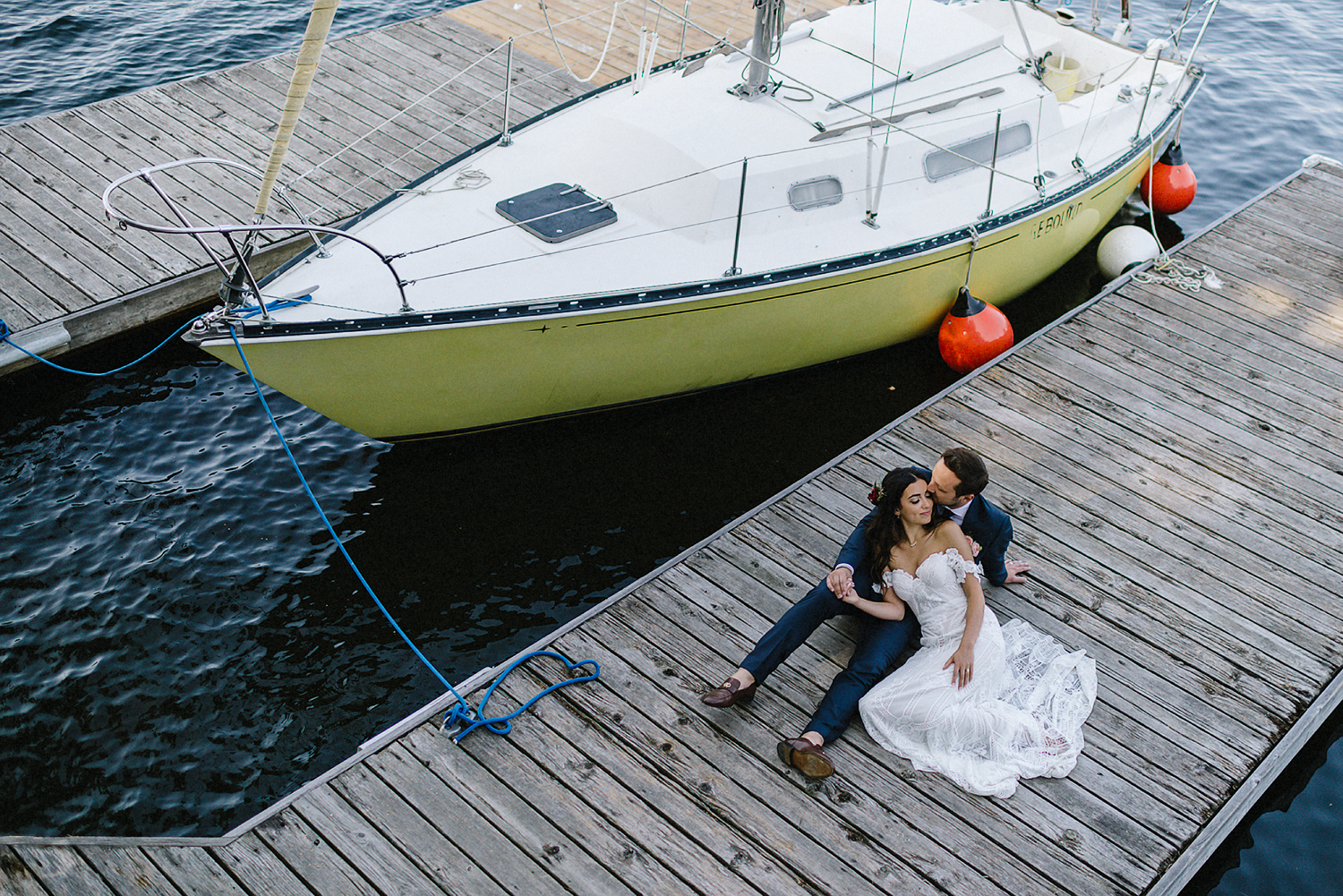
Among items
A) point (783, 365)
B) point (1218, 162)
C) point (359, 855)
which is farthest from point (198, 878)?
point (1218, 162)

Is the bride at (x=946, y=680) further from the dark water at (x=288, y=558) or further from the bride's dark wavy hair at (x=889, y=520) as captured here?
the dark water at (x=288, y=558)

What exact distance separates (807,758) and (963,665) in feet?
2.89

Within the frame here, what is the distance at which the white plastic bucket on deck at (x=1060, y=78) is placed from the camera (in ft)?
32.3

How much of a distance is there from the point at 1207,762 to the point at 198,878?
15.9 ft

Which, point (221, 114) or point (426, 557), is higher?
point (221, 114)

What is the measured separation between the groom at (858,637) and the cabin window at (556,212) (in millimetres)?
3323

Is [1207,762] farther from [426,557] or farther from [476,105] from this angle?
[476,105]

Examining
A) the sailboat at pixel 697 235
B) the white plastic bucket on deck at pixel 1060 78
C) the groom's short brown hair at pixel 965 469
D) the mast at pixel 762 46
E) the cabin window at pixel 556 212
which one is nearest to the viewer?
the groom's short brown hair at pixel 965 469

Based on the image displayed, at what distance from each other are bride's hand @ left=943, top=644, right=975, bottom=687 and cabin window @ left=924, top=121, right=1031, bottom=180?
4.72 meters

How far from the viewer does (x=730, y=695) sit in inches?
204

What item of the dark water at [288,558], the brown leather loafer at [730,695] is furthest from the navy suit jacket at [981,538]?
the dark water at [288,558]

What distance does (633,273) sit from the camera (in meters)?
7.18

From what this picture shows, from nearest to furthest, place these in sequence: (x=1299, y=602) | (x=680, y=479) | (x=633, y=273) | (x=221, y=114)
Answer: (x=1299, y=602), (x=633, y=273), (x=680, y=479), (x=221, y=114)

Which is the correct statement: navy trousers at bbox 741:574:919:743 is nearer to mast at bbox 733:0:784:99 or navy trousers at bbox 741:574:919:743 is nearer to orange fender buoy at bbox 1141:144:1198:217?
mast at bbox 733:0:784:99
